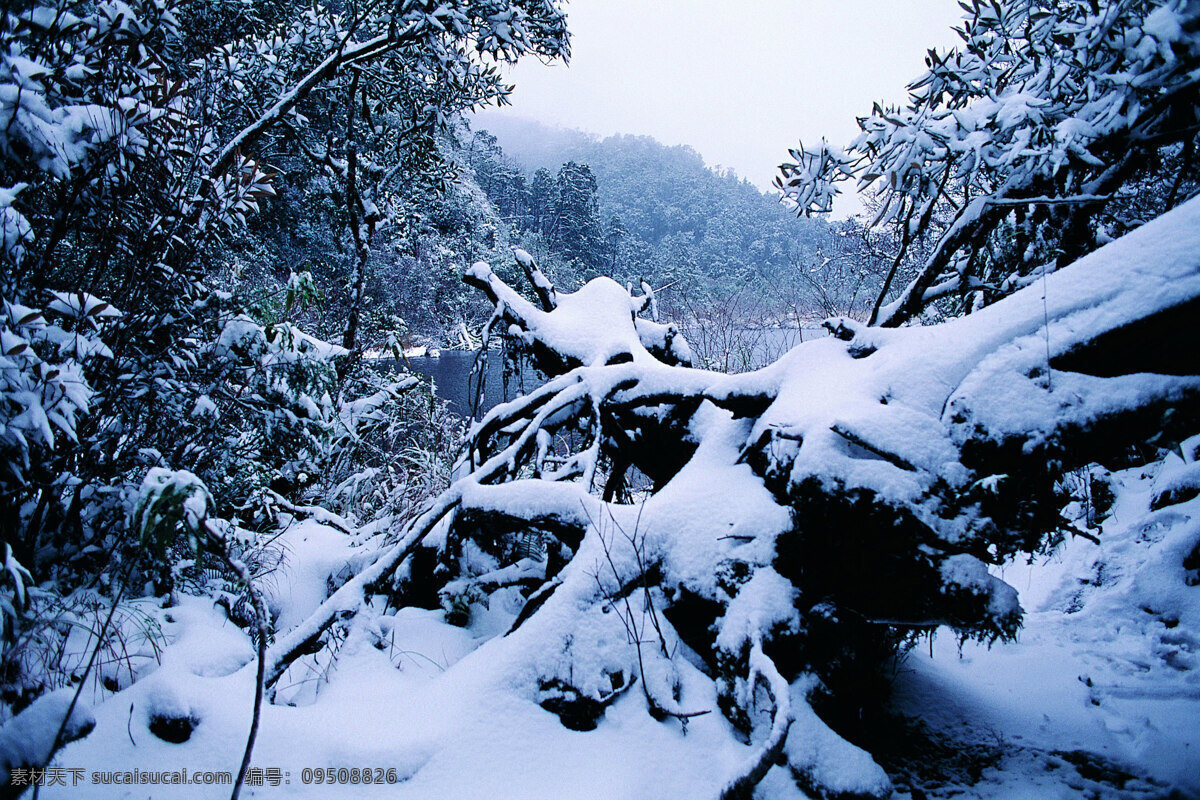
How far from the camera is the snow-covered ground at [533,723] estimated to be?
1.57m

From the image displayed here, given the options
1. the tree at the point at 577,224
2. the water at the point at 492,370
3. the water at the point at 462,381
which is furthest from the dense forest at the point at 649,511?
the tree at the point at 577,224

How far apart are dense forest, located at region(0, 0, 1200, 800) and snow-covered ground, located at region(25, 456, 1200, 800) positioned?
0.01m

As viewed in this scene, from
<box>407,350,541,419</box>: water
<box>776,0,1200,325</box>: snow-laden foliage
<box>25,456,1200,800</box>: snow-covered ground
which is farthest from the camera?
<box>407,350,541,419</box>: water

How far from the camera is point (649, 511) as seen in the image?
7.62ft

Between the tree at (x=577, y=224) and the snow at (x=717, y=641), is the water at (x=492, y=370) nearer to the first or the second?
the snow at (x=717, y=641)

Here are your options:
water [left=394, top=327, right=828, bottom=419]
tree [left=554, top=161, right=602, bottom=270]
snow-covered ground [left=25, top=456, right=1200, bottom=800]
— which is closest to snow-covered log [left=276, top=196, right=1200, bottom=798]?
snow-covered ground [left=25, top=456, right=1200, bottom=800]

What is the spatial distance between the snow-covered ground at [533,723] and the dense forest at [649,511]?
0.01 m

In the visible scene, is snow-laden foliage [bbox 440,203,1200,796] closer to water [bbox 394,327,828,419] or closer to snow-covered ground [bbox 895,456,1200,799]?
snow-covered ground [bbox 895,456,1200,799]

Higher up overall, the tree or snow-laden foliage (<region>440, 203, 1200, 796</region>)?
the tree

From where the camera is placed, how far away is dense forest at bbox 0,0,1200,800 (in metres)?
1.55

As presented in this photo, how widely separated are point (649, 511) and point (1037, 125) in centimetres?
232

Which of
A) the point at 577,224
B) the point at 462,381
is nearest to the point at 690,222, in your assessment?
the point at 577,224

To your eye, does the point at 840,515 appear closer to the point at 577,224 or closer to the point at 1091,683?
the point at 1091,683

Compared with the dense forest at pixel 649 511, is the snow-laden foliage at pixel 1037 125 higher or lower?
higher
